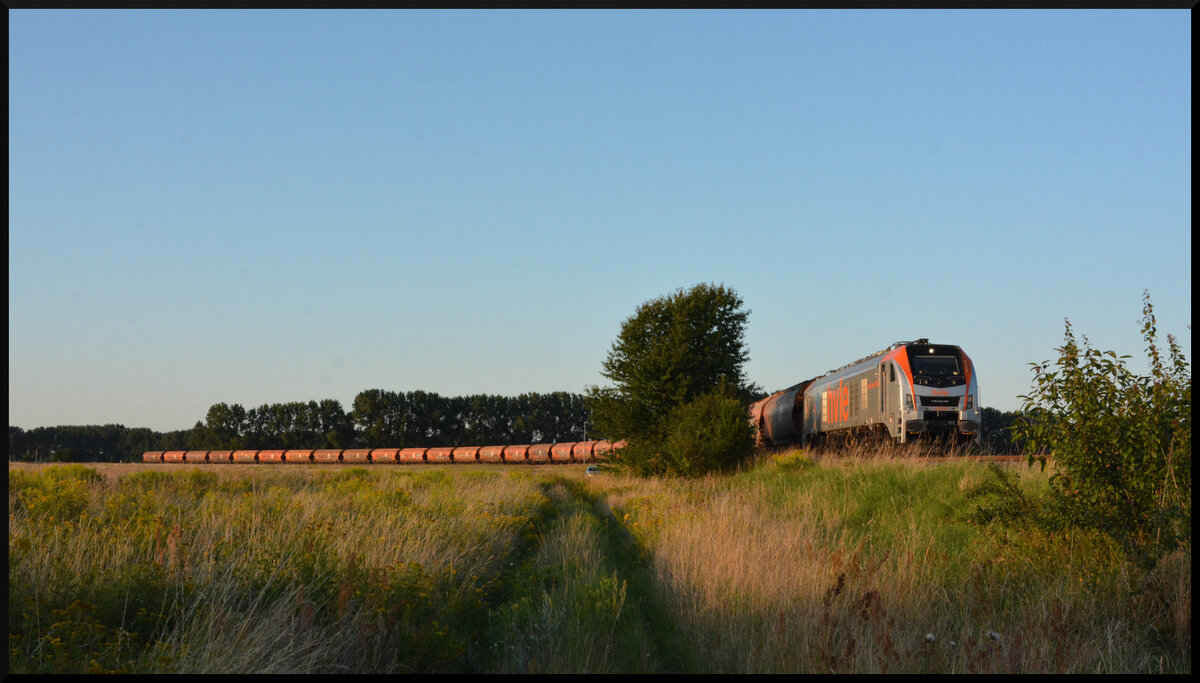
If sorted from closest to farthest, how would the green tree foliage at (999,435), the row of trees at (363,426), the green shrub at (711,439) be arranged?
the green tree foliage at (999,435) < the green shrub at (711,439) < the row of trees at (363,426)

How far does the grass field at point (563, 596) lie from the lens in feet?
21.9

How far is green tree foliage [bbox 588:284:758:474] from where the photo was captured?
121 ft

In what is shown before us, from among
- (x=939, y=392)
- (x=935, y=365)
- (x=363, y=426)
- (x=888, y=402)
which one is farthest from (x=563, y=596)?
(x=363, y=426)

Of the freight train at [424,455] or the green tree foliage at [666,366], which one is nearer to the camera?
the green tree foliage at [666,366]

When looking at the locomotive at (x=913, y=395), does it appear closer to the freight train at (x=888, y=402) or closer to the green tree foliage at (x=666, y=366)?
the freight train at (x=888, y=402)

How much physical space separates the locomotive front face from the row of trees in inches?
3316

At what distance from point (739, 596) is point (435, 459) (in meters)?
66.2

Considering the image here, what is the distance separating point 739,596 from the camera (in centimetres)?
916

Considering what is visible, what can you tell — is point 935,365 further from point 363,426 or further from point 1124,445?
point 363,426

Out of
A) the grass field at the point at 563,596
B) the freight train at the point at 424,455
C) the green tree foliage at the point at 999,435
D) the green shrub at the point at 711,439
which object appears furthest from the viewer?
the freight train at the point at 424,455

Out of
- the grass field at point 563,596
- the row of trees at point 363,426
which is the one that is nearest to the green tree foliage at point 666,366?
the grass field at point 563,596

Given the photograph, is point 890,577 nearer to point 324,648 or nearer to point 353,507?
point 324,648

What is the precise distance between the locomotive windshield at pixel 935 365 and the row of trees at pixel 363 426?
Answer: 84.2m

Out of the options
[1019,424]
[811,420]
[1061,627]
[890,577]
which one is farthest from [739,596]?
[811,420]
